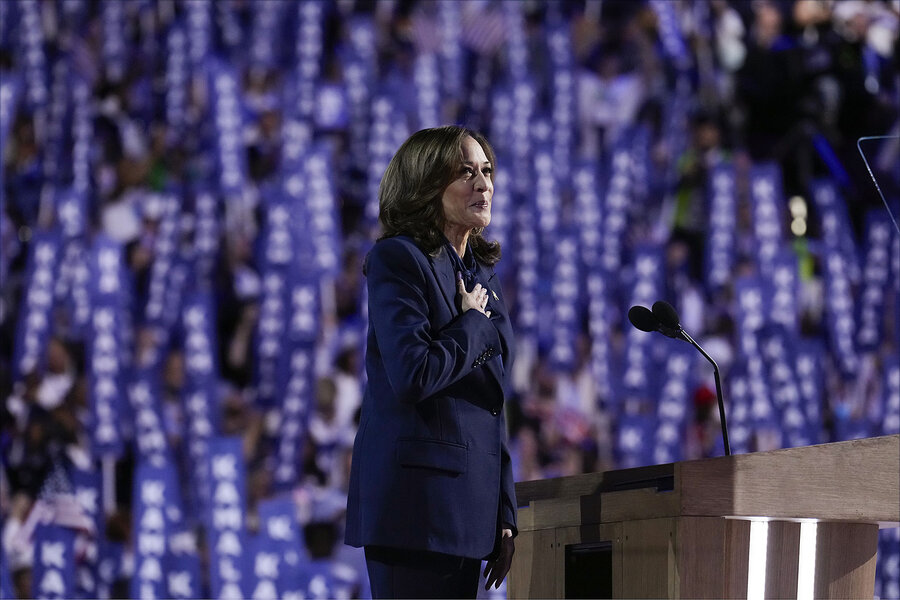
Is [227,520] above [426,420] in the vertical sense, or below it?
below

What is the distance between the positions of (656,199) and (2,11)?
2.79m

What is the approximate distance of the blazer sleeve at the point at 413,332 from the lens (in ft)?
3.88

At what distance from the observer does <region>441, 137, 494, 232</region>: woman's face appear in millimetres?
1314

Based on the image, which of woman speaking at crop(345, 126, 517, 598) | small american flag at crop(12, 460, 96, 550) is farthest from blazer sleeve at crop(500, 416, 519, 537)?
small american flag at crop(12, 460, 96, 550)

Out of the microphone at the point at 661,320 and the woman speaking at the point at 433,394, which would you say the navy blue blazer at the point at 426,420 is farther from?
the microphone at the point at 661,320

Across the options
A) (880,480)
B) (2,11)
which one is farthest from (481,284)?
(2,11)

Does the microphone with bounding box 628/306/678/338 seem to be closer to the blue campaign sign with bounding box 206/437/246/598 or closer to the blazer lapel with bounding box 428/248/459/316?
the blazer lapel with bounding box 428/248/459/316

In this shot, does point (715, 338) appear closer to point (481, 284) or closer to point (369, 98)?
point (369, 98)

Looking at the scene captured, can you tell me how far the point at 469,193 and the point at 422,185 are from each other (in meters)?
0.06

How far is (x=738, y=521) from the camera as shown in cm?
128

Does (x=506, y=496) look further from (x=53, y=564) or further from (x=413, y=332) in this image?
(x=53, y=564)

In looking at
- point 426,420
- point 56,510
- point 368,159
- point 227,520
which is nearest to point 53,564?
point 56,510

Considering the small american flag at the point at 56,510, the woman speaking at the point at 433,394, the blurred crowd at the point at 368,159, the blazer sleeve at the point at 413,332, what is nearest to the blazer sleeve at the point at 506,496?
the woman speaking at the point at 433,394

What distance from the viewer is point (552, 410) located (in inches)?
171
